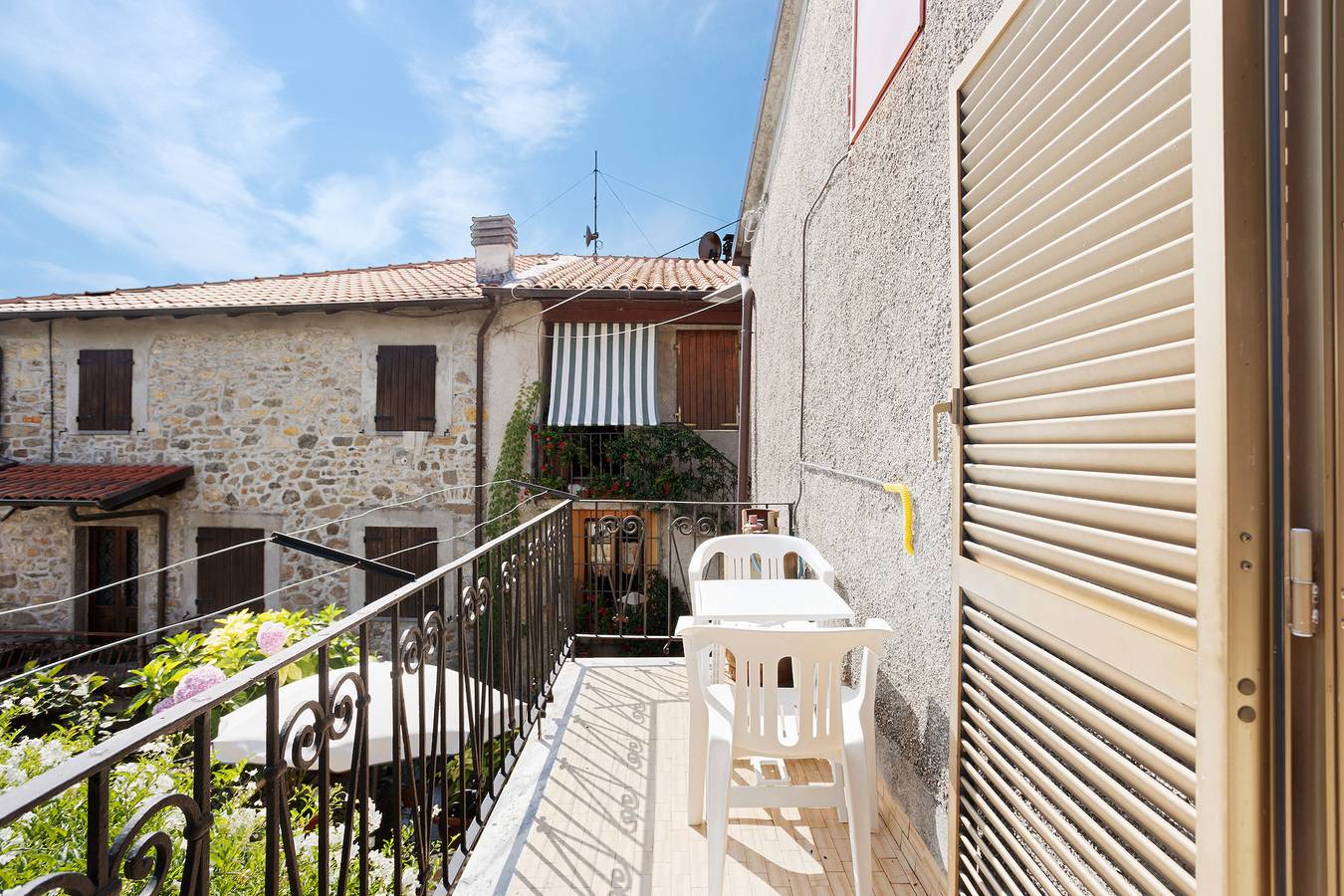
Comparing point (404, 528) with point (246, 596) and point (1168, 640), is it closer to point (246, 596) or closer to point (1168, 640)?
point (246, 596)

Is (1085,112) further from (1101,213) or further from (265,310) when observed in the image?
(265,310)

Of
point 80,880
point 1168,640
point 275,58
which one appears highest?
point 275,58

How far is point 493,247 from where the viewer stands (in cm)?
955

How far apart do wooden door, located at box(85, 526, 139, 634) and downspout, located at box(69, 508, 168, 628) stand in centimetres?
33

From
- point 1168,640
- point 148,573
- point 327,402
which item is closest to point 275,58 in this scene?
point 327,402

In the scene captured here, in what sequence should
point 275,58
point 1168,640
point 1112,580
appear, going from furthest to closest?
point 275,58 → point 1112,580 → point 1168,640

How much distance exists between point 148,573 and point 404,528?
355 centimetres

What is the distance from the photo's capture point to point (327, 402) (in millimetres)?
9414

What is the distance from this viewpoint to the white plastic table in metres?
2.43

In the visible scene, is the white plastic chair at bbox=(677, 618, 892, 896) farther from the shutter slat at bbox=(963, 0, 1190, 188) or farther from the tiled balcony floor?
the shutter slat at bbox=(963, 0, 1190, 188)

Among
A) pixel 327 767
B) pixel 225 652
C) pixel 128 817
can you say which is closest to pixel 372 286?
pixel 225 652

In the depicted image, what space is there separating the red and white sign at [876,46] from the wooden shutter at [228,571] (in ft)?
31.6

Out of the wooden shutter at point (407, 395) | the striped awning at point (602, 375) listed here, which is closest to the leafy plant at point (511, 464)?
the striped awning at point (602, 375)

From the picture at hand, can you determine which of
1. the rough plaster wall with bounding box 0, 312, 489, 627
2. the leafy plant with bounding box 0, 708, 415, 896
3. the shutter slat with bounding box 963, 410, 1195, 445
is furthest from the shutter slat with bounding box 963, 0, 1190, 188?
the rough plaster wall with bounding box 0, 312, 489, 627
